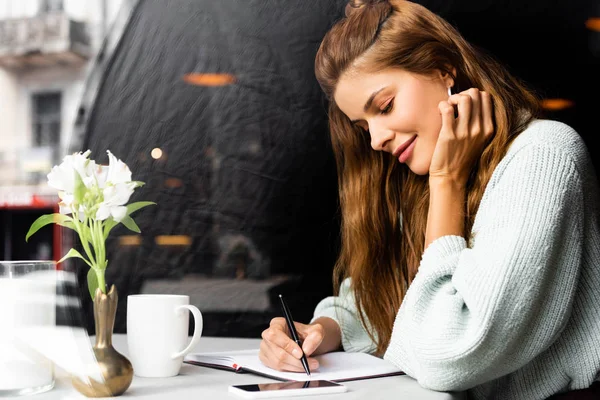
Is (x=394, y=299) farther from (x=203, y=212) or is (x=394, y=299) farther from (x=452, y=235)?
(x=203, y=212)

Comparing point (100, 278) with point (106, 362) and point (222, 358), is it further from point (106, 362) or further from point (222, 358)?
point (222, 358)

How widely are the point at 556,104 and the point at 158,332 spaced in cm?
125

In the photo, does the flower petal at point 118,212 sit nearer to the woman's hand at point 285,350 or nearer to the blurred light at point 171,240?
the woman's hand at point 285,350

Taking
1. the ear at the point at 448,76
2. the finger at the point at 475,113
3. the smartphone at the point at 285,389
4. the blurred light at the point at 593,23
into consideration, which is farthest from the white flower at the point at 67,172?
the blurred light at the point at 593,23

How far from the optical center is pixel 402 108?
1.35 metres

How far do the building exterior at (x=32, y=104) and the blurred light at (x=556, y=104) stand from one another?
3.85 ft

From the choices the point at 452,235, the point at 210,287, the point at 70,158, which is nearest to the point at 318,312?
the point at 210,287

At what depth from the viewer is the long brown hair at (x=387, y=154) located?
1354 millimetres

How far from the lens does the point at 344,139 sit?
5.35 ft

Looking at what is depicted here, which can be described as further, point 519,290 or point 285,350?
point 285,350

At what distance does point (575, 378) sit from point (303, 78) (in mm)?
1046

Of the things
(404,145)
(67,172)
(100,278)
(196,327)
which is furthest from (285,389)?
(404,145)

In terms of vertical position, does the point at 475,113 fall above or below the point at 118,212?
above

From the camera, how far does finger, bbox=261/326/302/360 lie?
1.04 metres
